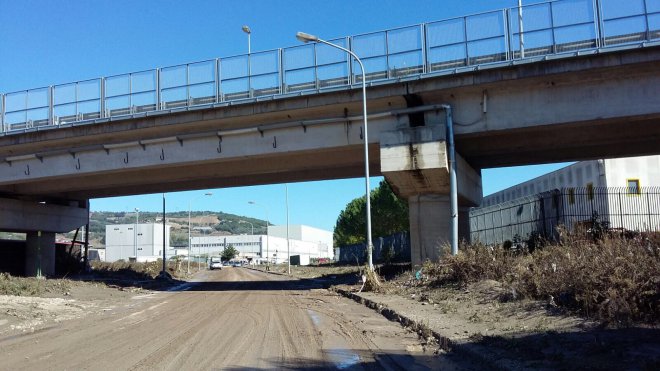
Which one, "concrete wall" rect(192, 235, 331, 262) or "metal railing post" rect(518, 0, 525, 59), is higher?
"metal railing post" rect(518, 0, 525, 59)

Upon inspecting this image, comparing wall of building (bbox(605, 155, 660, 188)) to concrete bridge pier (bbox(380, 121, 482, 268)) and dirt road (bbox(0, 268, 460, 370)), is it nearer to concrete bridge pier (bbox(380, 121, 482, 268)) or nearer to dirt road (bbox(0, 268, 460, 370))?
concrete bridge pier (bbox(380, 121, 482, 268))

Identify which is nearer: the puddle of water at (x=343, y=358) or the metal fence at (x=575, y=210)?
the puddle of water at (x=343, y=358)

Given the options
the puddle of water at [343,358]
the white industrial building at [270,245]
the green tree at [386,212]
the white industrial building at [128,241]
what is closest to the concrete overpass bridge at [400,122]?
the puddle of water at [343,358]

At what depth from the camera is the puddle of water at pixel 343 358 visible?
8.20 m

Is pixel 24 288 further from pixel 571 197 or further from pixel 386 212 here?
pixel 386 212

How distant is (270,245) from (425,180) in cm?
12608

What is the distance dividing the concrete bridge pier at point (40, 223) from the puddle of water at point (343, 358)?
3069 cm

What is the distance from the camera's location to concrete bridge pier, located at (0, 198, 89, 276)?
33.6 metres

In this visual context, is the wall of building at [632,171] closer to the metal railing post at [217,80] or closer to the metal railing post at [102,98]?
the metal railing post at [217,80]

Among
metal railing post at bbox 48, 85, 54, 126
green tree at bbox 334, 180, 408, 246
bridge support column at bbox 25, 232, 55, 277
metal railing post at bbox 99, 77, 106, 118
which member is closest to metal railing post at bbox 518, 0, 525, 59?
metal railing post at bbox 99, 77, 106, 118

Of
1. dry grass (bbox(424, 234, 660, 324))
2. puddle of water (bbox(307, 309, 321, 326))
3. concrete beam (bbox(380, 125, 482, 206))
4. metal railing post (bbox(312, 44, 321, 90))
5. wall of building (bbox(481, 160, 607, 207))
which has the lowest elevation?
puddle of water (bbox(307, 309, 321, 326))

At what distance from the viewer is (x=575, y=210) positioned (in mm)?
28500

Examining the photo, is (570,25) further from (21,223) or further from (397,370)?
(21,223)

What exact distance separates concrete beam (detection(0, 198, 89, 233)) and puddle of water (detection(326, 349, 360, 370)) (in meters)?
30.6
